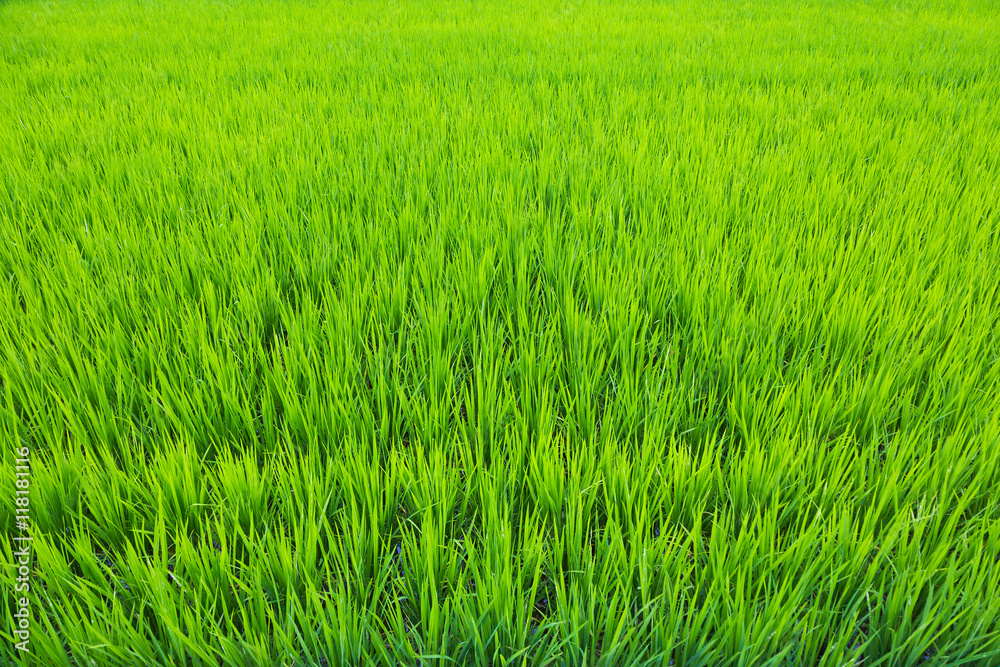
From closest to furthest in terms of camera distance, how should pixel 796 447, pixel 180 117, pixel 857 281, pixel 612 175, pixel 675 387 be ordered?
1. pixel 796 447
2. pixel 675 387
3. pixel 857 281
4. pixel 612 175
5. pixel 180 117

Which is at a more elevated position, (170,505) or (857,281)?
(857,281)

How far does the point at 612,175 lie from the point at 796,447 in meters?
1.17

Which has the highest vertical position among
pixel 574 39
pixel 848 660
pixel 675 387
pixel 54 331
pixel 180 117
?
pixel 574 39

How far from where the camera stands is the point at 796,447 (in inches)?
35.3

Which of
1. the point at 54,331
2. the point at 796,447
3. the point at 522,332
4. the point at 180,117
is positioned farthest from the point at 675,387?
the point at 180,117

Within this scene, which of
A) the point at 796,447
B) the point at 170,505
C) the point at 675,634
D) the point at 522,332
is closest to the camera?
the point at 675,634

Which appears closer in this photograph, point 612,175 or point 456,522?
point 456,522

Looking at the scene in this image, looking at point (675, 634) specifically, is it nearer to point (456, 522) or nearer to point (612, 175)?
point (456, 522)

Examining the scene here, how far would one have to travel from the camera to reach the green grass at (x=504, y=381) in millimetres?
641

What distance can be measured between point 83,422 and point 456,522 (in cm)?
69

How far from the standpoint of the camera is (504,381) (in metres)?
0.93

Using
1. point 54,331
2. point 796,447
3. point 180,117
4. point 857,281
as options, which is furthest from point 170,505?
point 180,117

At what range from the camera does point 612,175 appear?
1.81m

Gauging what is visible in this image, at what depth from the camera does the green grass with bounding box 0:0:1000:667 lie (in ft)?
2.10
